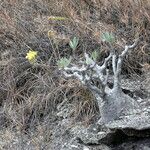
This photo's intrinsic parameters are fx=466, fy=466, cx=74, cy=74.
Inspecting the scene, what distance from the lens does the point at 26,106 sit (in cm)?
391

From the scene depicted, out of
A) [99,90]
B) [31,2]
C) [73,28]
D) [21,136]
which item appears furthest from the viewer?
[31,2]

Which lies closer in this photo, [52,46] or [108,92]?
[108,92]

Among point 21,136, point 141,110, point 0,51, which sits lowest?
point 21,136

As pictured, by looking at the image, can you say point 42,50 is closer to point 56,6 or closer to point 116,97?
point 56,6

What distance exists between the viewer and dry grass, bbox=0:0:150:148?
151 inches

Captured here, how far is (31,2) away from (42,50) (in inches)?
27.4

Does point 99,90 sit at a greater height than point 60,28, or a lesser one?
lesser

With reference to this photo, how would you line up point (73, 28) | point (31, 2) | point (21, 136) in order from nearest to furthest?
point (21, 136) < point (73, 28) < point (31, 2)

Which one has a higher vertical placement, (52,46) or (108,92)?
(52,46)

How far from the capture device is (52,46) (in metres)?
4.07

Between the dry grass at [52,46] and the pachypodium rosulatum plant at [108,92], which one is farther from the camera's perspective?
the dry grass at [52,46]

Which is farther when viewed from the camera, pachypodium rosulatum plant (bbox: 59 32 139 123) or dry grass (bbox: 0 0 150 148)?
dry grass (bbox: 0 0 150 148)

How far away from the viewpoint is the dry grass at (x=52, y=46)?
12.5 feet

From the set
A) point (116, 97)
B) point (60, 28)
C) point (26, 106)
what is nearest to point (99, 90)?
point (116, 97)
